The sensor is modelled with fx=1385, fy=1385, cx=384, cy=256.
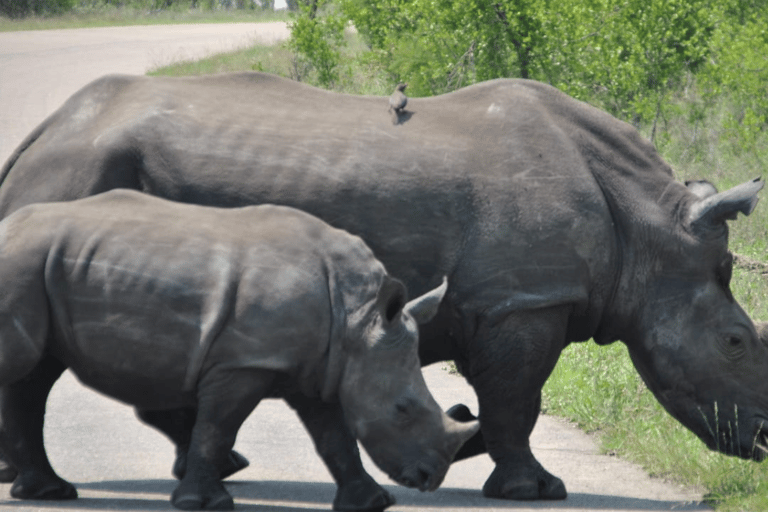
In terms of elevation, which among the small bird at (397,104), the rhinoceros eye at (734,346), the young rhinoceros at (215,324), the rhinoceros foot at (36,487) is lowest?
the rhinoceros foot at (36,487)

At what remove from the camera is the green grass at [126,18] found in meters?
38.2

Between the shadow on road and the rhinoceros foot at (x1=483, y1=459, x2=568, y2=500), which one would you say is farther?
the rhinoceros foot at (x1=483, y1=459, x2=568, y2=500)

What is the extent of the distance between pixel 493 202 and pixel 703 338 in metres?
1.33

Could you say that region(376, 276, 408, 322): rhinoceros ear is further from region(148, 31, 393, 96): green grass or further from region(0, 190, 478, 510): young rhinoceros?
region(148, 31, 393, 96): green grass

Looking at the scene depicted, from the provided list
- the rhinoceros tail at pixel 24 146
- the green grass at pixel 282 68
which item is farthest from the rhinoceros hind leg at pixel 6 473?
the green grass at pixel 282 68

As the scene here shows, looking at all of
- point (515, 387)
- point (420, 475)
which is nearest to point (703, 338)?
point (515, 387)

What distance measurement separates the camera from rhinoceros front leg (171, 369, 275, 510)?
5902 mm

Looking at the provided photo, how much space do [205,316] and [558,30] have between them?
1043cm

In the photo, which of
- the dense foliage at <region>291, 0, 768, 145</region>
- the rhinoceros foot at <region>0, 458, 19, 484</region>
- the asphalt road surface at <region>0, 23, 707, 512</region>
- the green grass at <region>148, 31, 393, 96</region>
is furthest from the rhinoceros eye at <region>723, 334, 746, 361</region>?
the green grass at <region>148, 31, 393, 96</region>

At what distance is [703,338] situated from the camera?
7.15 metres

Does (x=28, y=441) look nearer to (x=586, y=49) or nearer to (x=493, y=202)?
(x=493, y=202)

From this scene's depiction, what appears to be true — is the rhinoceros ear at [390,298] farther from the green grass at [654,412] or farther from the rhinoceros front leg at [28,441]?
the green grass at [654,412]

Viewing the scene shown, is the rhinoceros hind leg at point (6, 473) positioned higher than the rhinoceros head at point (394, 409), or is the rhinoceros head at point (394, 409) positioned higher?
the rhinoceros head at point (394, 409)

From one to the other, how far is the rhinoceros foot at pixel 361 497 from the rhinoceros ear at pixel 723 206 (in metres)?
2.24
